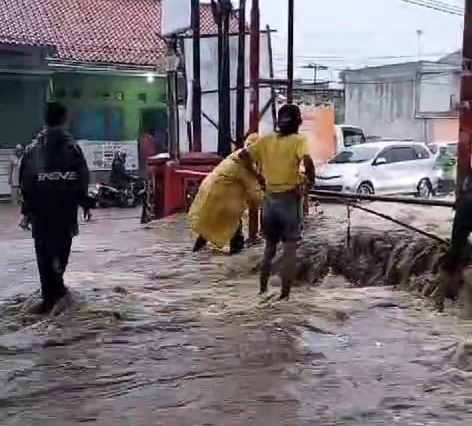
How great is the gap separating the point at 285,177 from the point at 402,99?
34.7m

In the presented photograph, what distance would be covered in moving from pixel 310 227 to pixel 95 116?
15251 millimetres

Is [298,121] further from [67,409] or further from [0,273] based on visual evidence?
[0,273]

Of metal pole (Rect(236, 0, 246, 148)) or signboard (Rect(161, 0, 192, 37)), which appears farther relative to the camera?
signboard (Rect(161, 0, 192, 37))

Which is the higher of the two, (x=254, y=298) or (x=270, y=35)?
(x=270, y=35)

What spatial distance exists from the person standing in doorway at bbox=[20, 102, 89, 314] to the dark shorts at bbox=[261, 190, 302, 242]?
1530mm

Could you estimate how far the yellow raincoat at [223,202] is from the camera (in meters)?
10.0

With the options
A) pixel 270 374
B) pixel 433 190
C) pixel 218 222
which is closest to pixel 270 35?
pixel 218 222

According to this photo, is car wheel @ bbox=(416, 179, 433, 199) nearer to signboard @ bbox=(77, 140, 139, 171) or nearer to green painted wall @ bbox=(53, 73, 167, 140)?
signboard @ bbox=(77, 140, 139, 171)

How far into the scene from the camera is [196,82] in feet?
50.9

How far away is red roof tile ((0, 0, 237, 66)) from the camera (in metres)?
25.9

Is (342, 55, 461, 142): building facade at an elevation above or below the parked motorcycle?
above

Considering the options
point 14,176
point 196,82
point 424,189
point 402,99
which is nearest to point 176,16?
point 196,82

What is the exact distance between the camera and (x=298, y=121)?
7699 millimetres

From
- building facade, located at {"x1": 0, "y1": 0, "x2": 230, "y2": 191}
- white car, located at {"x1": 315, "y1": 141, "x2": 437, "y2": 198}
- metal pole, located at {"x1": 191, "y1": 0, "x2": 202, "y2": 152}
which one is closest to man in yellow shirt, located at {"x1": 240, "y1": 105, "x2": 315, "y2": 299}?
metal pole, located at {"x1": 191, "y1": 0, "x2": 202, "y2": 152}
